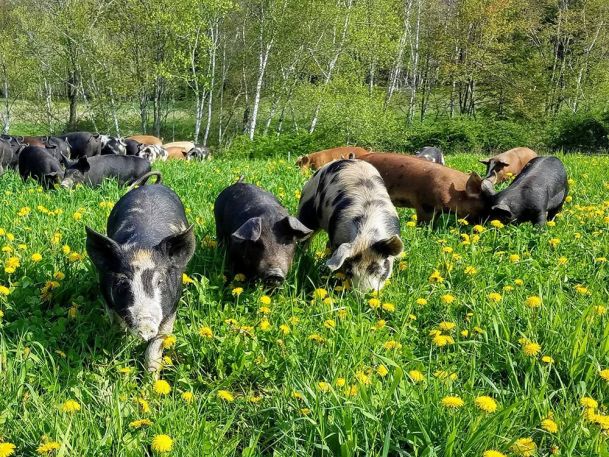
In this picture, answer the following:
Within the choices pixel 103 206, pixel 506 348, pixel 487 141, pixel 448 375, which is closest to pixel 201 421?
pixel 448 375

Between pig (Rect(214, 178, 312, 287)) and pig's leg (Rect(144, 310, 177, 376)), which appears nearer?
pig's leg (Rect(144, 310, 177, 376))

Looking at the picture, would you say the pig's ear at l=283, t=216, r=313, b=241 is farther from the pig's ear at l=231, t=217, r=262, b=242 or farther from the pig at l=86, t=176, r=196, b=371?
the pig at l=86, t=176, r=196, b=371

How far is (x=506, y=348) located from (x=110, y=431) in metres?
1.99

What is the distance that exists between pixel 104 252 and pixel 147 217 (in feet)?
2.47

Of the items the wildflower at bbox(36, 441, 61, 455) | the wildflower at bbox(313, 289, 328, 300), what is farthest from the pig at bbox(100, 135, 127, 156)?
the wildflower at bbox(36, 441, 61, 455)

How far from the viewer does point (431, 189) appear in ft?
19.9

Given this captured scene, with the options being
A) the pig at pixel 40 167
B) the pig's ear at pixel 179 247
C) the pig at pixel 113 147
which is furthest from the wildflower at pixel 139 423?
the pig at pixel 113 147

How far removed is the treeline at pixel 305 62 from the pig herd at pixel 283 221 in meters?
15.3

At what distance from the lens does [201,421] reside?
2.32m

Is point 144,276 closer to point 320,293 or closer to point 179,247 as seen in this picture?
point 179,247

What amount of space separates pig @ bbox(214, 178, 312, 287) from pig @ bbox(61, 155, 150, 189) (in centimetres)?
371

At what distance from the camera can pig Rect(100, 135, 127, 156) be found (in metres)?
14.5

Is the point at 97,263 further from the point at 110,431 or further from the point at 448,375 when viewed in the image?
the point at 448,375

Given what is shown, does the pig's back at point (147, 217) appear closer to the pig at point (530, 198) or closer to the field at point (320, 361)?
the field at point (320, 361)
